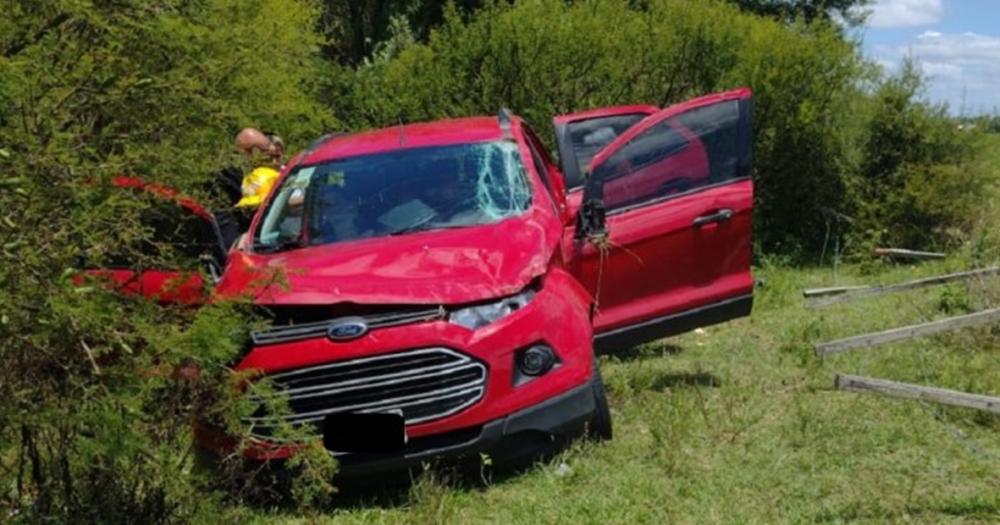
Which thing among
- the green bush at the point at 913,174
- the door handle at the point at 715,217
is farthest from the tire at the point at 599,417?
the green bush at the point at 913,174

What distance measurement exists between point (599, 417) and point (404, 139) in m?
2.21

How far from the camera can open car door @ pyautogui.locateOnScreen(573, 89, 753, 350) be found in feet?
20.6

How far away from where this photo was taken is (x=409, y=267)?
495 cm

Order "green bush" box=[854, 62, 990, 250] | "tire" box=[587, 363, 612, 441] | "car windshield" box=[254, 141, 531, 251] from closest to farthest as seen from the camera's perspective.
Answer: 1. "tire" box=[587, 363, 612, 441]
2. "car windshield" box=[254, 141, 531, 251]
3. "green bush" box=[854, 62, 990, 250]

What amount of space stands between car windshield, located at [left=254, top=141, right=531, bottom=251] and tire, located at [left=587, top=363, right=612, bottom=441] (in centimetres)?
107

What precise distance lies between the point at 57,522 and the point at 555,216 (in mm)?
3054

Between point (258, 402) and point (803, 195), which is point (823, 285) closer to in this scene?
point (803, 195)

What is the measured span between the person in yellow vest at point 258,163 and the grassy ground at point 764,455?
2102mm

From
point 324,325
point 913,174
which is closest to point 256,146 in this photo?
point 324,325

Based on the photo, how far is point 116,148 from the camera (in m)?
3.80

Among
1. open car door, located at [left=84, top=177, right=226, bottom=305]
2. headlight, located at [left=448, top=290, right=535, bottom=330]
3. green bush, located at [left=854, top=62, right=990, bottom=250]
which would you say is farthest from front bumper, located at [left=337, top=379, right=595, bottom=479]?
green bush, located at [left=854, top=62, right=990, bottom=250]

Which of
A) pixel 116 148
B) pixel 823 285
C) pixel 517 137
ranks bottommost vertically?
pixel 823 285

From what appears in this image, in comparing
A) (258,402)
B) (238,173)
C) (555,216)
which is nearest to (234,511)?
(258,402)

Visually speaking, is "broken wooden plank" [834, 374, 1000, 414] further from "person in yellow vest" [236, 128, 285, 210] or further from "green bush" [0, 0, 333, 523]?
"person in yellow vest" [236, 128, 285, 210]
